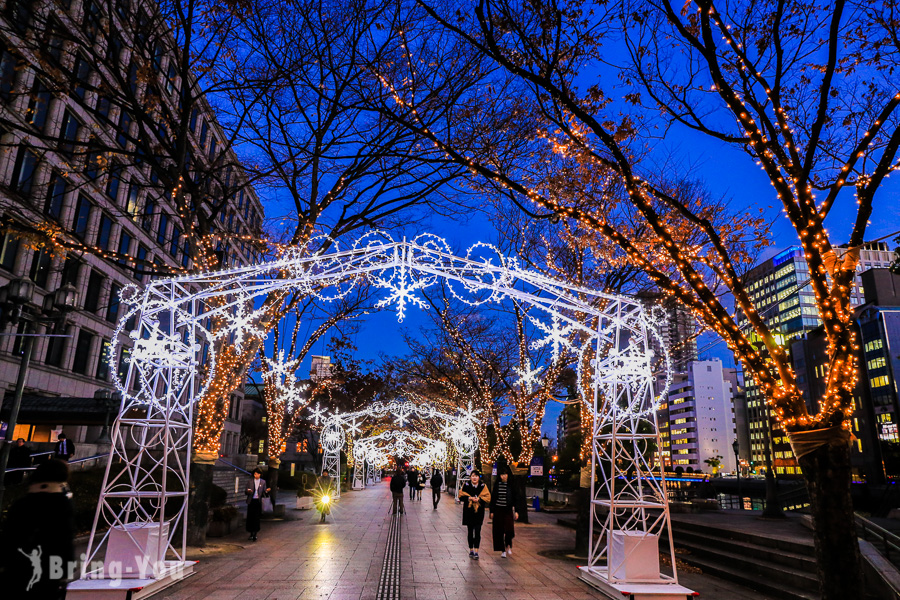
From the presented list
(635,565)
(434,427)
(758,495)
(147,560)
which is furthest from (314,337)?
(758,495)

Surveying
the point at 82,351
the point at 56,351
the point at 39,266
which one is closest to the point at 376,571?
the point at 39,266

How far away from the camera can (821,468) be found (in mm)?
5840

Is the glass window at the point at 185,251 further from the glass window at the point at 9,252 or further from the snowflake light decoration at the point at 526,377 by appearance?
the snowflake light decoration at the point at 526,377

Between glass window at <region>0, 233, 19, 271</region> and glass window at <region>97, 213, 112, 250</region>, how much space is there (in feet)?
19.3

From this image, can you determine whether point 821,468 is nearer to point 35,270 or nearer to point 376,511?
point 376,511

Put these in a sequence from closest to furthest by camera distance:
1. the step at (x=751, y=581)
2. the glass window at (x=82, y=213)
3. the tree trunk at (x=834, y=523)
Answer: the tree trunk at (x=834, y=523) < the step at (x=751, y=581) < the glass window at (x=82, y=213)

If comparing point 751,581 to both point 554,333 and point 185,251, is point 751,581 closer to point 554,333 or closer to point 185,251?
point 554,333

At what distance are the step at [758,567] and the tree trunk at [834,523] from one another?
3.05 metres

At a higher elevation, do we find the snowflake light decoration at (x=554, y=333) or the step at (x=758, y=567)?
the snowflake light decoration at (x=554, y=333)

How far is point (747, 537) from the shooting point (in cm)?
1112

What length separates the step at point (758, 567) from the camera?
8468 mm

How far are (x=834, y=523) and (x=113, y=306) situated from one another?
3703cm

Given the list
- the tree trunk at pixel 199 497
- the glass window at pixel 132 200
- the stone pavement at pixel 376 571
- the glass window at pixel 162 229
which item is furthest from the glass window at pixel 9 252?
the tree trunk at pixel 199 497

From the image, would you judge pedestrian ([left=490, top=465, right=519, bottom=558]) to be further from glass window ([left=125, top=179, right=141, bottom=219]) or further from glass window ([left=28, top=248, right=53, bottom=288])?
glass window ([left=125, top=179, right=141, bottom=219])
